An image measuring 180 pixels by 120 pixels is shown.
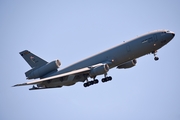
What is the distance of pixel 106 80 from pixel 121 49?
6530 mm

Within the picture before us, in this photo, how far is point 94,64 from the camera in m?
61.0

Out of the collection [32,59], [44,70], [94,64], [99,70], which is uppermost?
[32,59]

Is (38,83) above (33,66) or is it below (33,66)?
below

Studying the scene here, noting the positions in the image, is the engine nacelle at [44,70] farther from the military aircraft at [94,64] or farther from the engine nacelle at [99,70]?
the engine nacelle at [99,70]

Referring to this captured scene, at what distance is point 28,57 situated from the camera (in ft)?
214

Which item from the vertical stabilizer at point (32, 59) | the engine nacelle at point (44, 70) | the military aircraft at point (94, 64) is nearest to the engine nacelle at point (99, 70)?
the military aircraft at point (94, 64)

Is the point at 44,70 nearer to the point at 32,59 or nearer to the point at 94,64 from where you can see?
the point at 32,59

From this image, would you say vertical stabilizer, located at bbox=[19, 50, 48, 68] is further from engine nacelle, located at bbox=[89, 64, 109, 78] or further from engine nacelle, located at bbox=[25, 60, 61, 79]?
engine nacelle, located at bbox=[89, 64, 109, 78]

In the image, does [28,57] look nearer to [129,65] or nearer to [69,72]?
[69,72]

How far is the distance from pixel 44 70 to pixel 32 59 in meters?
3.86

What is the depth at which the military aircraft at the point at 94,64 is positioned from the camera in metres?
57.8

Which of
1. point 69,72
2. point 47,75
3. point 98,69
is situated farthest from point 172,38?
point 47,75

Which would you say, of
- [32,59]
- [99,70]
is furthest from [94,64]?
[32,59]

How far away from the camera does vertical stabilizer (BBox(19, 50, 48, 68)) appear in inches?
2537
